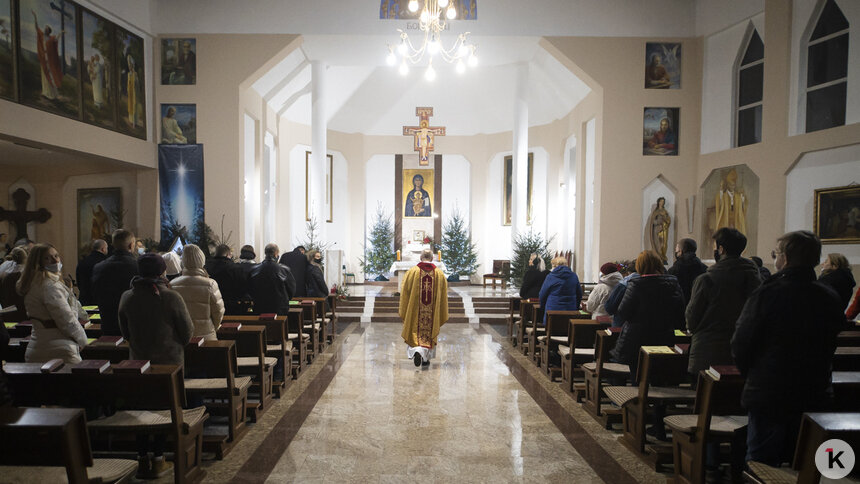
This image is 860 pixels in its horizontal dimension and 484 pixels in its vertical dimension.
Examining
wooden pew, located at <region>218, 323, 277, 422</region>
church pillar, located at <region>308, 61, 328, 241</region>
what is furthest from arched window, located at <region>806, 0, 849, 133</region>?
church pillar, located at <region>308, 61, 328, 241</region>

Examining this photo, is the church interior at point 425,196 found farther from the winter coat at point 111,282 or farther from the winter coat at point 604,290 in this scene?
the winter coat at point 111,282

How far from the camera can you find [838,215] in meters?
8.33

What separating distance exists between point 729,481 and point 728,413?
62cm

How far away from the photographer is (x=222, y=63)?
11.9 metres

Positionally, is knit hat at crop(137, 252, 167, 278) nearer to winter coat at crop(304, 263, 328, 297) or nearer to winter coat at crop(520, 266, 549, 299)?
winter coat at crop(304, 263, 328, 297)

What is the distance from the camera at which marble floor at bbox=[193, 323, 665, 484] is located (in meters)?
3.81

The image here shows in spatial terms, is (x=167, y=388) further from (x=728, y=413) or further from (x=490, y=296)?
(x=490, y=296)

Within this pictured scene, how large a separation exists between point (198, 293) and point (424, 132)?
13546 mm

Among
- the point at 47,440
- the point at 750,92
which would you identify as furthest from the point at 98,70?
the point at 750,92

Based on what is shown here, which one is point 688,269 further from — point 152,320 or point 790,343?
point 152,320

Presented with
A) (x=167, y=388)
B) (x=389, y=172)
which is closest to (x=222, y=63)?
(x=389, y=172)

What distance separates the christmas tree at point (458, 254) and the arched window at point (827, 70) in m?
10.3

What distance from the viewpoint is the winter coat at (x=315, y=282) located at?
26.8 ft

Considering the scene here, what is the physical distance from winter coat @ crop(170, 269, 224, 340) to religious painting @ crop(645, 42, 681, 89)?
1075 cm
